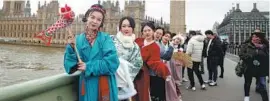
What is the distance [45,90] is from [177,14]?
4603 centimetres

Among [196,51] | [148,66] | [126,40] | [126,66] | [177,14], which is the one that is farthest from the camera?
[177,14]

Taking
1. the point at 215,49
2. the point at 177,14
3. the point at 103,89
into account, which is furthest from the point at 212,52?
the point at 177,14

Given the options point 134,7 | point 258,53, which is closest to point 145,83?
point 258,53

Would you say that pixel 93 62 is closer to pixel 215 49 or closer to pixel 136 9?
pixel 215 49

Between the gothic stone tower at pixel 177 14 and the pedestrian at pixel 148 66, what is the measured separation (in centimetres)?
4402

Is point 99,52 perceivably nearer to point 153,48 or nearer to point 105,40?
point 105,40

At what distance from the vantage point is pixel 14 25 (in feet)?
243

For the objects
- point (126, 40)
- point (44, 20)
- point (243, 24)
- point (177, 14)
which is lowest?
point (126, 40)

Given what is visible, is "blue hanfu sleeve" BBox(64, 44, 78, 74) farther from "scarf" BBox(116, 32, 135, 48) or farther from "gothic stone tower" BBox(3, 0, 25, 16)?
"gothic stone tower" BBox(3, 0, 25, 16)

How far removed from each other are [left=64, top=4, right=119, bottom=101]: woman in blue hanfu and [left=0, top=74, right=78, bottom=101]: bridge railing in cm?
15

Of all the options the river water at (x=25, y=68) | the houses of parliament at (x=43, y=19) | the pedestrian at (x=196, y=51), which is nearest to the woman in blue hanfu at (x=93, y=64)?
the pedestrian at (x=196, y=51)

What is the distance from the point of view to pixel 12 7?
8144cm

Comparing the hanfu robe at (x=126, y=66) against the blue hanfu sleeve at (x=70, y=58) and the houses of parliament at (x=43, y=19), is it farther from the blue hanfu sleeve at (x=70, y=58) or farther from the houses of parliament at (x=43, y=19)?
the houses of parliament at (x=43, y=19)

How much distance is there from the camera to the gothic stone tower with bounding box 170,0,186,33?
46969 mm
